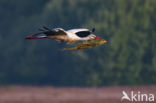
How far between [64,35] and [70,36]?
15 cm

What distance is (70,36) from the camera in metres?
13.4

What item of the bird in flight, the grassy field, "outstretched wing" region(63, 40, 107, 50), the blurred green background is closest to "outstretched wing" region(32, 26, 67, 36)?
the bird in flight

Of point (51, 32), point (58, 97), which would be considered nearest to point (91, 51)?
point (58, 97)

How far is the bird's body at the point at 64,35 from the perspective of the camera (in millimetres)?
13084

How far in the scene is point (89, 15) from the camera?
53.3 m

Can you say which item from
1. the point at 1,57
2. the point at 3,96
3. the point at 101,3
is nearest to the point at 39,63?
the point at 1,57

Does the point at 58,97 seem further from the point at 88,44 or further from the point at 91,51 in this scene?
the point at 88,44

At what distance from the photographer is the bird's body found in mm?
13084

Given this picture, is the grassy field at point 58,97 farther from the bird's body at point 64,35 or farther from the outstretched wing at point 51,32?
the outstretched wing at point 51,32

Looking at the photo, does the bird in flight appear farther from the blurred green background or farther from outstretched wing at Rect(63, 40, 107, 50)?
the blurred green background

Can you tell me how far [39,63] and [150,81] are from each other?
1287cm

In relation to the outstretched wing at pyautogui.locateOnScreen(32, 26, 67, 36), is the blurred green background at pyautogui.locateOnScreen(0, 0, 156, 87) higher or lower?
lower

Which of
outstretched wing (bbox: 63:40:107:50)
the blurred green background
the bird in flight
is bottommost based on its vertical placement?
the blurred green background

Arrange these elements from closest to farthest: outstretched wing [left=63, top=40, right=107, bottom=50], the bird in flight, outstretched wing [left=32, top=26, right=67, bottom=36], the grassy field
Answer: outstretched wing [left=32, top=26, right=67, bottom=36]
the bird in flight
outstretched wing [left=63, top=40, right=107, bottom=50]
the grassy field
